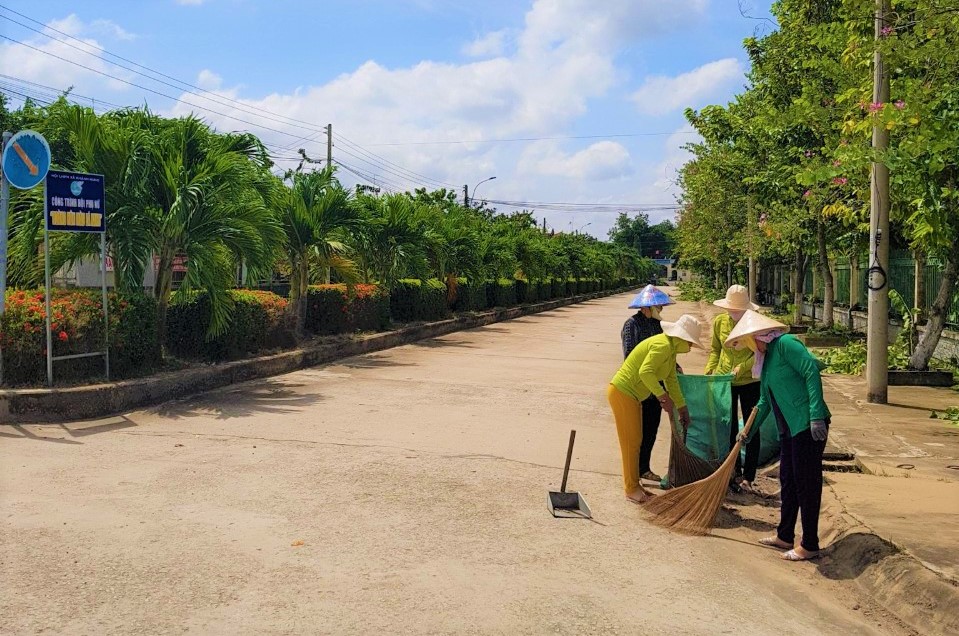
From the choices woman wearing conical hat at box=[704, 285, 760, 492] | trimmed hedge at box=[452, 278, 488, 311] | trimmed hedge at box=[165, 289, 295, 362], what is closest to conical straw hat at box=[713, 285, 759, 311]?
woman wearing conical hat at box=[704, 285, 760, 492]

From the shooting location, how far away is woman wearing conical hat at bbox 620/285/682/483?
22.6ft

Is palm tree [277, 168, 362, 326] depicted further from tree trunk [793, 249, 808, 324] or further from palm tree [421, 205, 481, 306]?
tree trunk [793, 249, 808, 324]

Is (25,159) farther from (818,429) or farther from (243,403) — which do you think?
(818,429)

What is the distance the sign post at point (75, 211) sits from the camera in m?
8.89

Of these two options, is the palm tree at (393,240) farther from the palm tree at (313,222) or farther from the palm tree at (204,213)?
the palm tree at (204,213)

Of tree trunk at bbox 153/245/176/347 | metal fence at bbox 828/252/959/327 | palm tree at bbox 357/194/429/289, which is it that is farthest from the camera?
palm tree at bbox 357/194/429/289

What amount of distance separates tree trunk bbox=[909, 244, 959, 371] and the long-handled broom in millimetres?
7649

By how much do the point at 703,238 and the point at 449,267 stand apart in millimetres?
11426

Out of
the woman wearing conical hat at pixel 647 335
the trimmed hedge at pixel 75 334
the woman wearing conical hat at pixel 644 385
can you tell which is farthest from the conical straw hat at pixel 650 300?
the trimmed hedge at pixel 75 334

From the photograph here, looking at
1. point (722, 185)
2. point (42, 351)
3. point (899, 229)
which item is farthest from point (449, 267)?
point (42, 351)

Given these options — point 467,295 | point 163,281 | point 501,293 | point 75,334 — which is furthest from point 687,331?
point 501,293

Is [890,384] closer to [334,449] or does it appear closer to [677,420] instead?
[677,420]

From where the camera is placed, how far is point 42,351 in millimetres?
8844

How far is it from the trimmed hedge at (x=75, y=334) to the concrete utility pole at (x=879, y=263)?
8.69m
